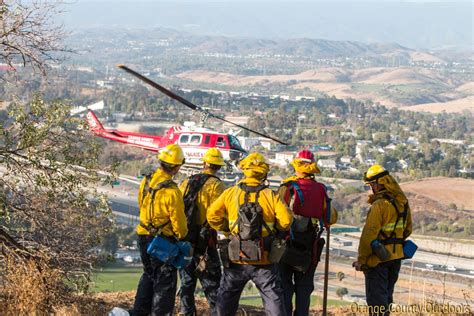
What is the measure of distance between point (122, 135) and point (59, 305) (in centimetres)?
1706

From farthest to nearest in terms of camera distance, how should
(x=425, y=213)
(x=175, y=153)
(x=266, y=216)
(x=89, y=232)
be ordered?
(x=425, y=213) → (x=89, y=232) → (x=175, y=153) → (x=266, y=216)

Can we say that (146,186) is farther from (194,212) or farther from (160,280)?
(160,280)

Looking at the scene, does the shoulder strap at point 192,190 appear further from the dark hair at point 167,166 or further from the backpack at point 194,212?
the dark hair at point 167,166

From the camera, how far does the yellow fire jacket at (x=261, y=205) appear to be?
6.45 metres

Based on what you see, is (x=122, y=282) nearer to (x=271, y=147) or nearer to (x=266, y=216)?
(x=266, y=216)

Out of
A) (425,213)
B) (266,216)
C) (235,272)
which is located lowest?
(425,213)

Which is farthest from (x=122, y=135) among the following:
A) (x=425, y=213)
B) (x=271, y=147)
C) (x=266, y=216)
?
(x=271, y=147)

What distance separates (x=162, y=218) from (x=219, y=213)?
22.5 inches

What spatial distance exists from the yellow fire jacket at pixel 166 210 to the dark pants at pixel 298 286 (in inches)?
39.3

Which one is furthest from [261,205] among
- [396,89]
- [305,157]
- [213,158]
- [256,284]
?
[396,89]

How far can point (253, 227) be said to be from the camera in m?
6.45

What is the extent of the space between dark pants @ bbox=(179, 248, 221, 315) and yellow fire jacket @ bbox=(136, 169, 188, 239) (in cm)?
71

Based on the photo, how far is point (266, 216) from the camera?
21.3 feet

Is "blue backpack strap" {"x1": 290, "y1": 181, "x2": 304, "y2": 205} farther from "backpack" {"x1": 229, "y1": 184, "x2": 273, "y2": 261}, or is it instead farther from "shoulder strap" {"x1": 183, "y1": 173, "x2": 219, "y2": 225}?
"shoulder strap" {"x1": 183, "y1": 173, "x2": 219, "y2": 225}
